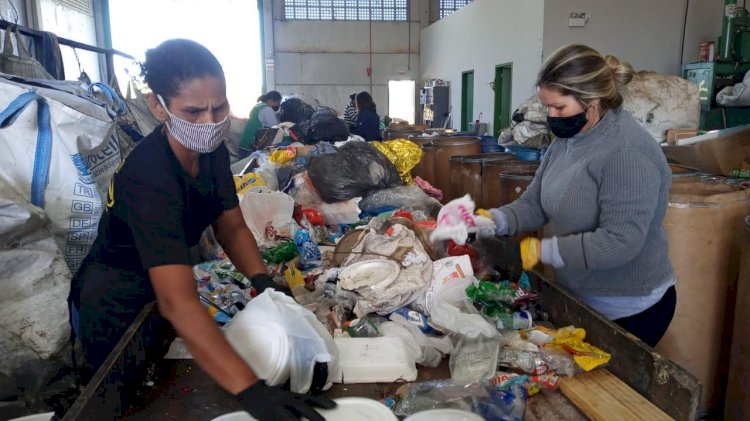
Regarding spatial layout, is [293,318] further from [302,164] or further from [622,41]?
[622,41]

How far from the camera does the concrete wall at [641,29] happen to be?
7.12m

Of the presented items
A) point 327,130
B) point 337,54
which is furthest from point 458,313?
point 337,54

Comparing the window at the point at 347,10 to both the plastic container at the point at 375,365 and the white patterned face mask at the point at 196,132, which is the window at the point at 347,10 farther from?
the plastic container at the point at 375,365

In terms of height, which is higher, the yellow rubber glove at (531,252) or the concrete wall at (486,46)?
the concrete wall at (486,46)

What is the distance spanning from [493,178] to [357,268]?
4.90ft

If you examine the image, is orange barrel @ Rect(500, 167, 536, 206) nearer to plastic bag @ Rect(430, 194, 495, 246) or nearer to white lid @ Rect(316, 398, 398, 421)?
plastic bag @ Rect(430, 194, 495, 246)

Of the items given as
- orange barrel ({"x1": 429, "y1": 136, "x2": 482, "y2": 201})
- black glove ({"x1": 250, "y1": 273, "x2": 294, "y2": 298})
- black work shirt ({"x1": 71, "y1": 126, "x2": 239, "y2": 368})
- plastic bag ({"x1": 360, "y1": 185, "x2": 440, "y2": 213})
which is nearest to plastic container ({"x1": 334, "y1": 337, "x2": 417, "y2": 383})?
black glove ({"x1": 250, "y1": 273, "x2": 294, "y2": 298})

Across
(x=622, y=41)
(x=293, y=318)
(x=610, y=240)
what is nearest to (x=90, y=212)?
(x=293, y=318)

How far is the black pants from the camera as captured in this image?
1776 millimetres

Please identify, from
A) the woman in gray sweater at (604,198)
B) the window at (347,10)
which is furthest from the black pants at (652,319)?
the window at (347,10)

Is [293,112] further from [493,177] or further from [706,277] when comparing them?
[706,277]

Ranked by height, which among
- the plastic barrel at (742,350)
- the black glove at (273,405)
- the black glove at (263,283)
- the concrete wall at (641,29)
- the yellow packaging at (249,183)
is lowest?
the plastic barrel at (742,350)

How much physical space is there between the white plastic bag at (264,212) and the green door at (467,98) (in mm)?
8404

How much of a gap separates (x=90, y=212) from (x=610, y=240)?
89.3 inches
